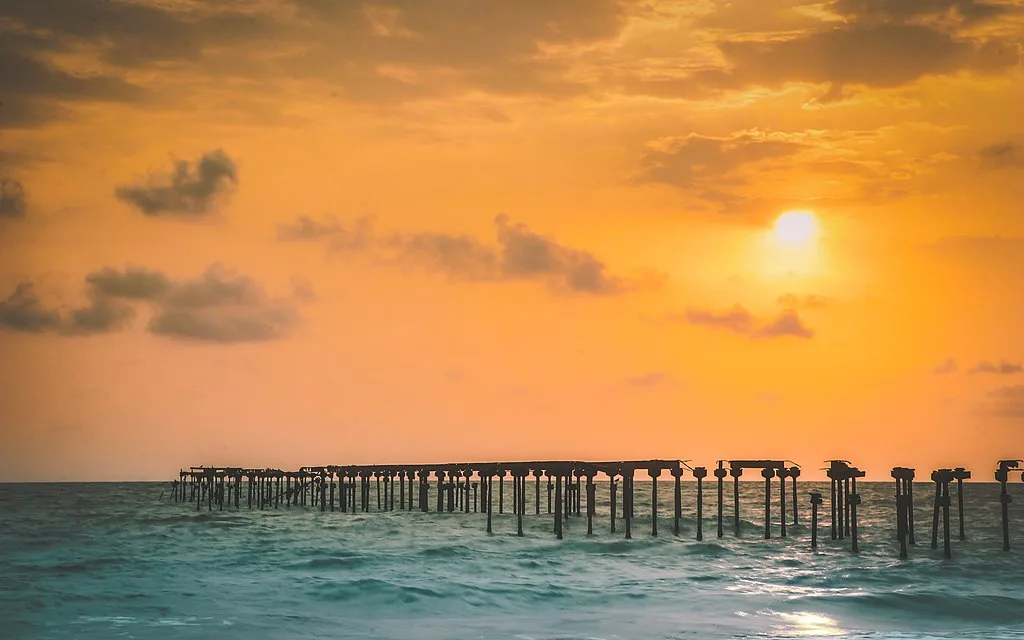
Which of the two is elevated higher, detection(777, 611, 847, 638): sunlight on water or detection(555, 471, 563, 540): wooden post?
detection(555, 471, 563, 540): wooden post

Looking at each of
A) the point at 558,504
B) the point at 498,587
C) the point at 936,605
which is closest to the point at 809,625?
the point at 936,605

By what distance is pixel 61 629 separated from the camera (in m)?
29.0

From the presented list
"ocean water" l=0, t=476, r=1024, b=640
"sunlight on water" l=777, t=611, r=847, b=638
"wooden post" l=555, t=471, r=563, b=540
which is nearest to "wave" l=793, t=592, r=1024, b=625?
"ocean water" l=0, t=476, r=1024, b=640

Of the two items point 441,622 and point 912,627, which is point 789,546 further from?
point 441,622

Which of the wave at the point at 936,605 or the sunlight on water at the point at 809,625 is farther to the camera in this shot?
the wave at the point at 936,605

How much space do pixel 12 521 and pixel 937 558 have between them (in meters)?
65.3

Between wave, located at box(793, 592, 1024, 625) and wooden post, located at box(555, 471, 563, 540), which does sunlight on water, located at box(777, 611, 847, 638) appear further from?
wooden post, located at box(555, 471, 563, 540)

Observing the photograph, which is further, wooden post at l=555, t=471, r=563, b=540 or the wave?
wooden post at l=555, t=471, r=563, b=540

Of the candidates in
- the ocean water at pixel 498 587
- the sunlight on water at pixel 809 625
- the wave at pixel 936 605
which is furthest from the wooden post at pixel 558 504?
the sunlight on water at pixel 809 625

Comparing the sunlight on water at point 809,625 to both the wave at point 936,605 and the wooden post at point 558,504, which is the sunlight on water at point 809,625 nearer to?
the wave at point 936,605

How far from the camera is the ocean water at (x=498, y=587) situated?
96.5 feet

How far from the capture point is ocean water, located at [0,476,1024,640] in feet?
96.5

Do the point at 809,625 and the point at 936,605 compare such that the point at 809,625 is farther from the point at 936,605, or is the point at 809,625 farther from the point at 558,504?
the point at 558,504

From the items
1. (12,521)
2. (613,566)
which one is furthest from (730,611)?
(12,521)
